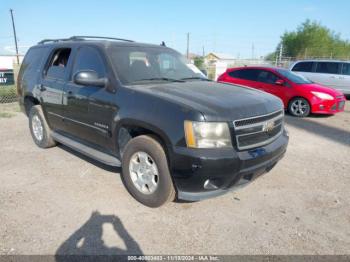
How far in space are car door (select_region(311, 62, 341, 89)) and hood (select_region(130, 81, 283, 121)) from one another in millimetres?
10536

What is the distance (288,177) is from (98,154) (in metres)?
2.80

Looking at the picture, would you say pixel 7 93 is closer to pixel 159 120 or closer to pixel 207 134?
pixel 159 120

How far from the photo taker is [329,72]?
12914mm

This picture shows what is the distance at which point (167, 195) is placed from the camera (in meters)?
3.28


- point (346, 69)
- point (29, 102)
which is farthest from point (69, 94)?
point (346, 69)

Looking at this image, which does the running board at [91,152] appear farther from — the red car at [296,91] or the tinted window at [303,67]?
the tinted window at [303,67]

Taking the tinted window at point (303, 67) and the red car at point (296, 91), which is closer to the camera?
the red car at point (296, 91)

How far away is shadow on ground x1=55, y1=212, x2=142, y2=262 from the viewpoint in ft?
8.93

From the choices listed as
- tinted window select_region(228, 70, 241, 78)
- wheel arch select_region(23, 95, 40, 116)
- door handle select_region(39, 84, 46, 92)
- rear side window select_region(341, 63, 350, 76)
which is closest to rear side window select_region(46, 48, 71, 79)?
door handle select_region(39, 84, 46, 92)

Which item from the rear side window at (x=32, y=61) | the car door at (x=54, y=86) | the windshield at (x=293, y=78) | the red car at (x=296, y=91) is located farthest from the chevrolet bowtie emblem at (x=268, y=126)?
the windshield at (x=293, y=78)

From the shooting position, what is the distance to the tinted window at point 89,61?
3977 mm

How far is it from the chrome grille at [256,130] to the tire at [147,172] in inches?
32.3

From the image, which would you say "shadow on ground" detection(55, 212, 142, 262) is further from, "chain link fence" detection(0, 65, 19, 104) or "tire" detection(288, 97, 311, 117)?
"chain link fence" detection(0, 65, 19, 104)

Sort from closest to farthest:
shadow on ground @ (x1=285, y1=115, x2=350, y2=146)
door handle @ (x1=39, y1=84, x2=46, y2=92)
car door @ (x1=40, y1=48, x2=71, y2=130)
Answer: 1. car door @ (x1=40, y1=48, x2=71, y2=130)
2. door handle @ (x1=39, y1=84, x2=46, y2=92)
3. shadow on ground @ (x1=285, y1=115, x2=350, y2=146)
